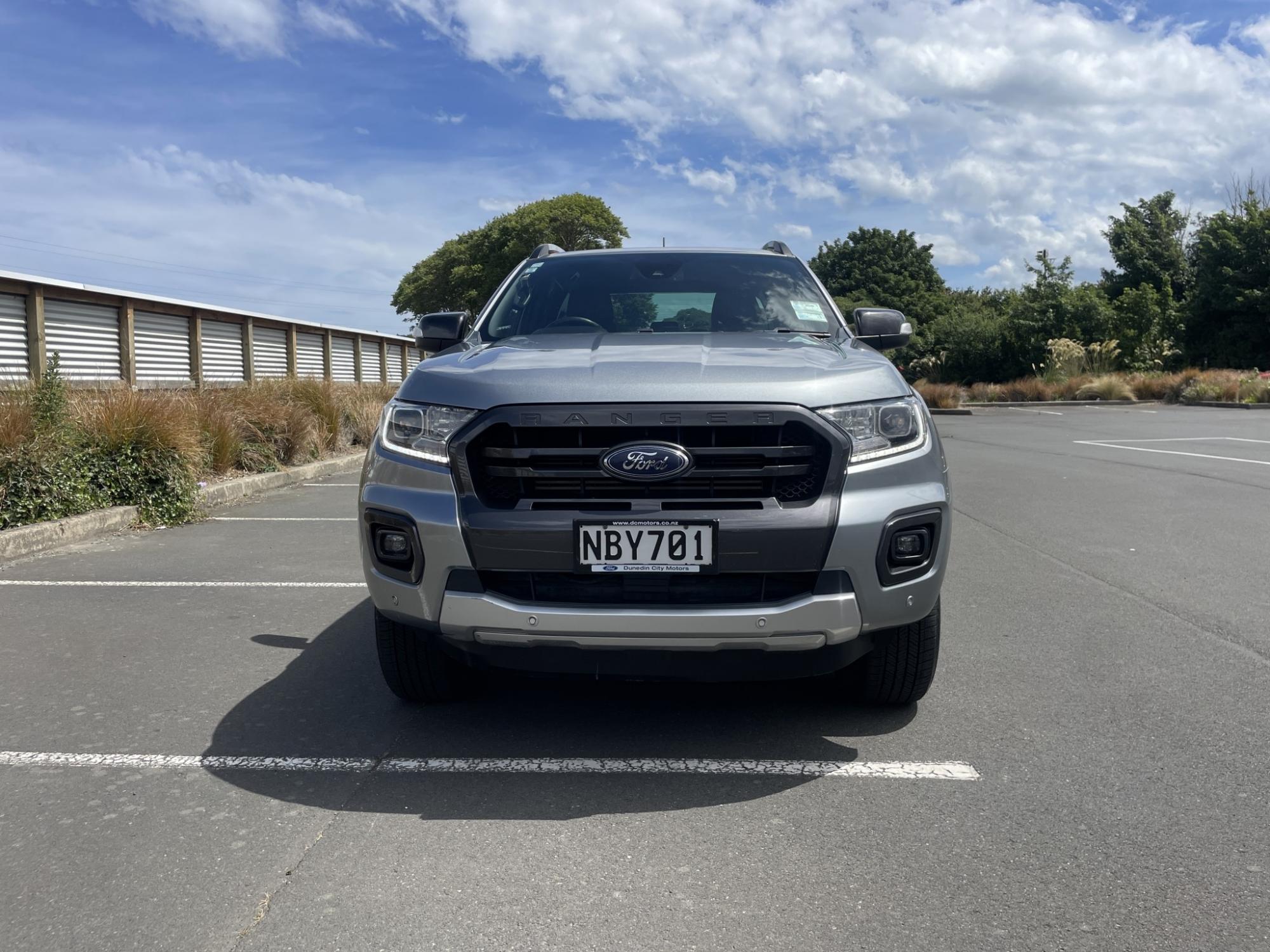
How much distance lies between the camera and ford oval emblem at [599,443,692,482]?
3227 mm

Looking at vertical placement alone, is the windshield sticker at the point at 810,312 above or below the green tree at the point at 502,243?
below

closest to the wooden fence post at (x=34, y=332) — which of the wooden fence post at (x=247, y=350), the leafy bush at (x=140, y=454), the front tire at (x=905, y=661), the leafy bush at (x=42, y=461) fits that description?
the leafy bush at (x=140, y=454)

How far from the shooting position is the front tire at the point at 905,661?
3.68 meters

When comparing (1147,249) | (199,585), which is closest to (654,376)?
(199,585)

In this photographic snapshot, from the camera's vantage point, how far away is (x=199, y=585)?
6289 millimetres

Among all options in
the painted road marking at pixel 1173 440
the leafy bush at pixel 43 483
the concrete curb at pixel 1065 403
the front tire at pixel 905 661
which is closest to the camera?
the front tire at pixel 905 661

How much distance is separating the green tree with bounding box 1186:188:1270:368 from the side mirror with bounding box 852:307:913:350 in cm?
3899

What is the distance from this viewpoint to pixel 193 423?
995 cm

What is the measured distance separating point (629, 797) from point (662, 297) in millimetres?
2431

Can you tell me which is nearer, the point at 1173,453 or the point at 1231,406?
the point at 1173,453

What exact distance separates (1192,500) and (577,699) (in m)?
7.59

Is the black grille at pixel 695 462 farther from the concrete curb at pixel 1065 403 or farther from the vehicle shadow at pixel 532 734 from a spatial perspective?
the concrete curb at pixel 1065 403

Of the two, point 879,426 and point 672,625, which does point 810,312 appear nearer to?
point 879,426

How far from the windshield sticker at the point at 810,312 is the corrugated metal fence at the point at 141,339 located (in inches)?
316
